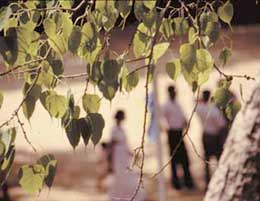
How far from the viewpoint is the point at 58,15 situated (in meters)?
1.55

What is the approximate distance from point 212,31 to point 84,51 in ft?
1.04

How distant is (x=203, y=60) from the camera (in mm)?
1574

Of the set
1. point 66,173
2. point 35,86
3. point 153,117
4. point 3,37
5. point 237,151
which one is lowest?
point 66,173

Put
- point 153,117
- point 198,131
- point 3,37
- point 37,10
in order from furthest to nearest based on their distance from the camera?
point 198,131 < point 153,117 < point 37,10 < point 3,37

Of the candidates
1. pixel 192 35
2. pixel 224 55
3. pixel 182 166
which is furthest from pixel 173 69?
pixel 182 166

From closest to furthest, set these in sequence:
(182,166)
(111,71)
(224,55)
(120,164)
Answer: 1. (111,71)
2. (224,55)
3. (120,164)
4. (182,166)

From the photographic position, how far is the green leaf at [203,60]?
157 cm

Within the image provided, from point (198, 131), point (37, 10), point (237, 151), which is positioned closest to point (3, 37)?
point (37, 10)

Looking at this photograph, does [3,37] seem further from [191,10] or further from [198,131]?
[198,131]

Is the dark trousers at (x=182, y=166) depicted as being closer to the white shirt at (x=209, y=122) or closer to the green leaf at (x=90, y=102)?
the white shirt at (x=209, y=122)

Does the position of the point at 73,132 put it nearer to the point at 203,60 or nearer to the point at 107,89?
the point at 107,89

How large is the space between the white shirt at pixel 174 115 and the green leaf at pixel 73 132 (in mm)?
5428

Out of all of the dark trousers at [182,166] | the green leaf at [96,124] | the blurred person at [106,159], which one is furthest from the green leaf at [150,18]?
the dark trousers at [182,166]

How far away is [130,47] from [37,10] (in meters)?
0.21
